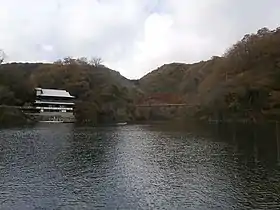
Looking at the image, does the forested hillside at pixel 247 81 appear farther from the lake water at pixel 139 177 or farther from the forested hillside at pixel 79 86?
the lake water at pixel 139 177

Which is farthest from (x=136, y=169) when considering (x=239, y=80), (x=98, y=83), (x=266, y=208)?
(x=98, y=83)

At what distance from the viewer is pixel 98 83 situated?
57656 mm

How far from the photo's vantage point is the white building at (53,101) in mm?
54694

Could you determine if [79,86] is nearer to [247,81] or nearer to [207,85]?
[207,85]

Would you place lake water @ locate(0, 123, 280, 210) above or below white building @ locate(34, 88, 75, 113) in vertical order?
below

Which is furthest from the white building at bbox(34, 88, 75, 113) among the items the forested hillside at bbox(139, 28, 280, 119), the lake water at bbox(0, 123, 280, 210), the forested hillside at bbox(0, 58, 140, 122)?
the lake water at bbox(0, 123, 280, 210)

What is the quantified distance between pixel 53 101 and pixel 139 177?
4483cm

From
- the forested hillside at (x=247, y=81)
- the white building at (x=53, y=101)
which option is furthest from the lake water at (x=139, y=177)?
the white building at (x=53, y=101)

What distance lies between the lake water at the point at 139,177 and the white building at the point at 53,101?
34.9 metres

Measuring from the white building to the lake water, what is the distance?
34.9 metres

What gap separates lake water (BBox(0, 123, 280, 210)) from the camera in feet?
31.2

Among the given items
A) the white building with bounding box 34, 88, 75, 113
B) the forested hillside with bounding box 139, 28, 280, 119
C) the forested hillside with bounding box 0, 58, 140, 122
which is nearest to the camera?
the forested hillside with bounding box 139, 28, 280, 119

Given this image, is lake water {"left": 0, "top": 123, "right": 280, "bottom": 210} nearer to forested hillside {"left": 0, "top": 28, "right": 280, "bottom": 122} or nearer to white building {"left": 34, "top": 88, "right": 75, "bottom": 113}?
forested hillside {"left": 0, "top": 28, "right": 280, "bottom": 122}

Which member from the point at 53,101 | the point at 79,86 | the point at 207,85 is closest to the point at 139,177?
the point at 207,85
